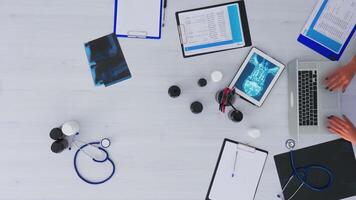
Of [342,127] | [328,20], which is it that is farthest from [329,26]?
[342,127]

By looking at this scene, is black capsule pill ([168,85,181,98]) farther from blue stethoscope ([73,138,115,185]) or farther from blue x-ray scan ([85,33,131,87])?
blue stethoscope ([73,138,115,185])

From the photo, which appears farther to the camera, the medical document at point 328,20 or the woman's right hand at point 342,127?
the medical document at point 328,20

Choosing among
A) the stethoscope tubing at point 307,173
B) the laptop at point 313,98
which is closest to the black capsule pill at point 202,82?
the laptop at point 313,98

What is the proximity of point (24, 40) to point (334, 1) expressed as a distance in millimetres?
1414

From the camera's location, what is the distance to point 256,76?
4.80 feet

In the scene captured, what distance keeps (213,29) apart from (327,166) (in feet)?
2.70

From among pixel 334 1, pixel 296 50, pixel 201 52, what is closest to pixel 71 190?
pixel 201 52

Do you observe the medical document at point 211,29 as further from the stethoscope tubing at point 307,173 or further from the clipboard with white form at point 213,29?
the stethoscope tubing at point 307,173

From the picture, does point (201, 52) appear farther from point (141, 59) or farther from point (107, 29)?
point (107, 29)

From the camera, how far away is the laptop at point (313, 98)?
138cm

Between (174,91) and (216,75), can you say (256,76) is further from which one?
(174,91)

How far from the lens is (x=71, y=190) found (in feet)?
4.62

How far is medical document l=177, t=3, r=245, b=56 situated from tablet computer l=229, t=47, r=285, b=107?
10 centimetres

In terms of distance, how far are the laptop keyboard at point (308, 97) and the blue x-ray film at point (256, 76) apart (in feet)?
0.43
